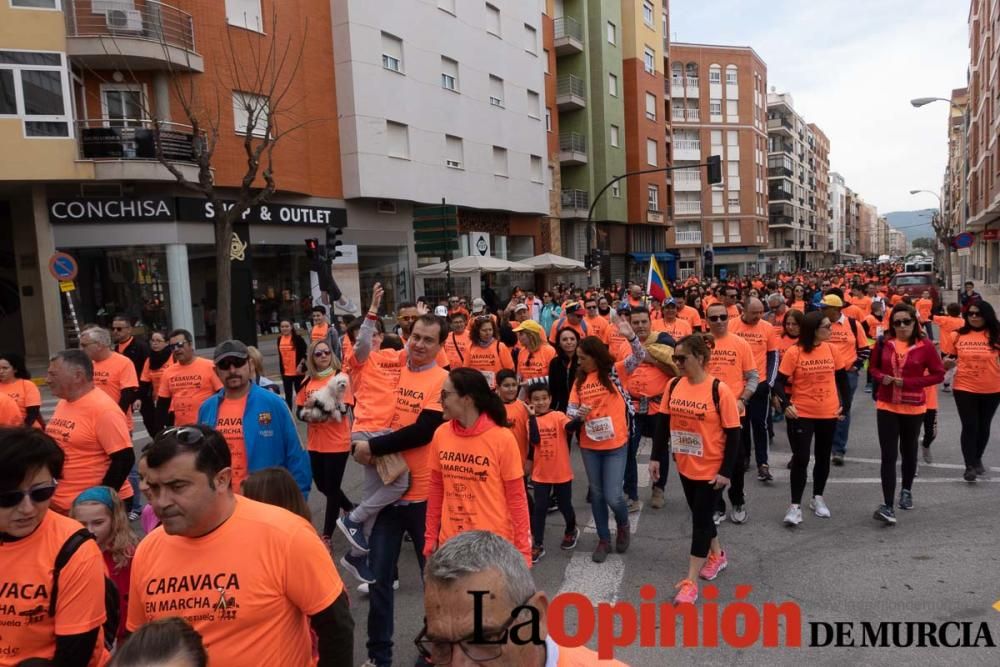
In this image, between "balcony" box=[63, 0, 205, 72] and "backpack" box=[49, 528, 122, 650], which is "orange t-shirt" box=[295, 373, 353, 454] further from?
"balcony" box=[63, 0, 205, 72]

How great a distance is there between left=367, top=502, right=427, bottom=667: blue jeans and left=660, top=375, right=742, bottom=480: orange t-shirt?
193 cm

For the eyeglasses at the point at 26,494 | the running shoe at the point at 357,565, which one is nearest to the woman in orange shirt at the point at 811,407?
the running shoe at the point at 357,565

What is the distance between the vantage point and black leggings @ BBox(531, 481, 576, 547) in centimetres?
552

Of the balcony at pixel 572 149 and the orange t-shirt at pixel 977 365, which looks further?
the balcony at pixel 572 149

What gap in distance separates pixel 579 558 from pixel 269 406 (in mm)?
2821

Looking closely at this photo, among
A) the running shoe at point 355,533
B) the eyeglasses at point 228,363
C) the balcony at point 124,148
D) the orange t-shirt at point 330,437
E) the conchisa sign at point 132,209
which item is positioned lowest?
the running shoe at point 355,533

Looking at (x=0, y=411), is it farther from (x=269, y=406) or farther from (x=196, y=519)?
(x=196, y=519)

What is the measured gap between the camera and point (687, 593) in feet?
14.9

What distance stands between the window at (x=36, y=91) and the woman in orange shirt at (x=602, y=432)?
1807cm

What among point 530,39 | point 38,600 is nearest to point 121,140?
point 38,600

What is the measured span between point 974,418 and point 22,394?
29.3 feet

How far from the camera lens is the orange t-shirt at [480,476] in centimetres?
352

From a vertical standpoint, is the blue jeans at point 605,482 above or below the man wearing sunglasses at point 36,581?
A: below

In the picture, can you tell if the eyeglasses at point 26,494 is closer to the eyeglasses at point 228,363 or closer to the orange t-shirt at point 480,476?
the eyeglasses at point 228,363
